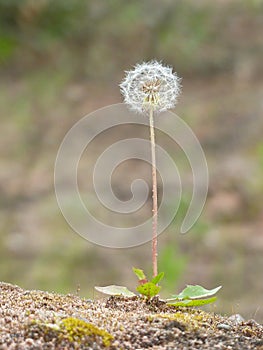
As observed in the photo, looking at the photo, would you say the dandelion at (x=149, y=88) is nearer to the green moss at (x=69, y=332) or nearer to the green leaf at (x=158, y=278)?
the green leaf at (x=158, y=278)

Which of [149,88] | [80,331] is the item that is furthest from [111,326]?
[149,88]

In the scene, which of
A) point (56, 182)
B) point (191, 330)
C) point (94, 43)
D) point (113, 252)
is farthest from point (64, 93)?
point (191, 330)

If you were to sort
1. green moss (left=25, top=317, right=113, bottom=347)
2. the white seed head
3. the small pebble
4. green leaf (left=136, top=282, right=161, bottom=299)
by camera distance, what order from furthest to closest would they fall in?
the white seed head < green leaf (left=136, top=282, right=161, bottom=299) < the small pebble < green moss (left=25, top=317, right=113, bottom=347)

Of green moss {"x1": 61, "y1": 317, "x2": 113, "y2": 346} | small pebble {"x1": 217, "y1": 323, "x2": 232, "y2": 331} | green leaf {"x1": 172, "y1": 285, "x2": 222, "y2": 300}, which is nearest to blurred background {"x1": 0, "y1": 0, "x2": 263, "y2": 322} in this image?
green leaf {"x1": 172, "y1": 285, "x2": 222, "y2": 300}

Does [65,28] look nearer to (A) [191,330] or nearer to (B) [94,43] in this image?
(B) [94,43]

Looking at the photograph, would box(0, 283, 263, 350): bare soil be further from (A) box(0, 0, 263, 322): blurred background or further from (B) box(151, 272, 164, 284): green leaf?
(A) box(0, 0, 263, 322): blurred background

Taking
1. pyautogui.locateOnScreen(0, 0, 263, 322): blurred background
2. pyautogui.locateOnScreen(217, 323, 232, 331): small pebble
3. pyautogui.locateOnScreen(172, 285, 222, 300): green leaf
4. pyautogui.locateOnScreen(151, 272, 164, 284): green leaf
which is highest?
pyautogui.locateOnScreen(0, 0, 263, 322): blurred background

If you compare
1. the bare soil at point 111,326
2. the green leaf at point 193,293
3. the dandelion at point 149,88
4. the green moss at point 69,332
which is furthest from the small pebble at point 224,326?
the dandelion at point 149,88

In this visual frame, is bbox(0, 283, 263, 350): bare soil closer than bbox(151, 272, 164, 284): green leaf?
Yes
